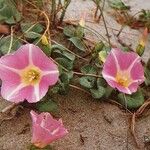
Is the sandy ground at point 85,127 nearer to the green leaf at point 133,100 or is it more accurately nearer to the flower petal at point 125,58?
the green leaf at point 133,100

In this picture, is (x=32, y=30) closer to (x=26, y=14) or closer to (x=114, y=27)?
(x=26, y=14)

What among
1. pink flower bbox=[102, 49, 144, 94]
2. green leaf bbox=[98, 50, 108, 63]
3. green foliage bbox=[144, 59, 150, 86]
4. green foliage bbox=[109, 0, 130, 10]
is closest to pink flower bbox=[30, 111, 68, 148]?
pink flower bbox=[102, 49, 144, 94]

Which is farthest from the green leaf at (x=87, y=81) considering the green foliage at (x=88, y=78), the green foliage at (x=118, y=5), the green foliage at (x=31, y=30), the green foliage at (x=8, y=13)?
the green foliage at (x=118, y=5)

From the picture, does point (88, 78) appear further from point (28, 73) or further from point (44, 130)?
point (44, 130)

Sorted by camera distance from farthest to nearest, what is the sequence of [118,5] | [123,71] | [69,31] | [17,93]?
[118,5]
[69,31]
[123,71]
[17,93]

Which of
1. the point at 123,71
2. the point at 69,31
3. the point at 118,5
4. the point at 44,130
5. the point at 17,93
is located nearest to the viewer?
the point at 44,130

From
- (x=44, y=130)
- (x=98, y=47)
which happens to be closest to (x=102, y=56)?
(x=98, y=47)
